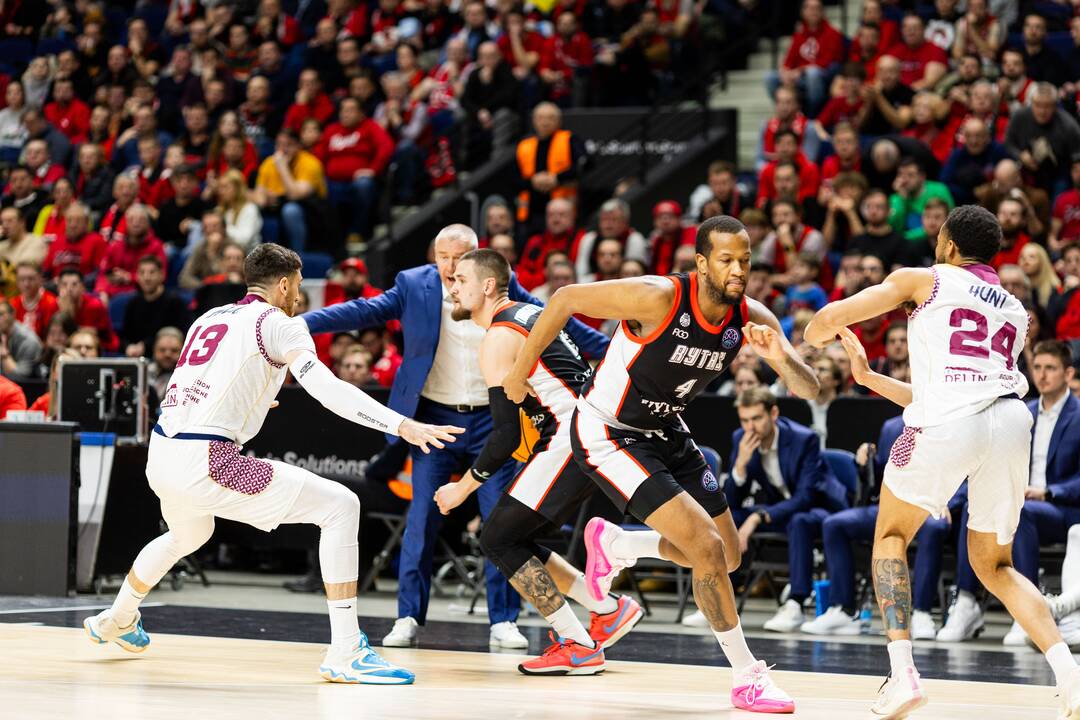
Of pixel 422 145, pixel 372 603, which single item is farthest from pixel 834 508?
pixel 422 145

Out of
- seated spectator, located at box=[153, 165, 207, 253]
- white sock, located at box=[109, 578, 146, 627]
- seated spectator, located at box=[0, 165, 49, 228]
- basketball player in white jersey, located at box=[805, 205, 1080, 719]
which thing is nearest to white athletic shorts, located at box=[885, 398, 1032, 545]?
basketball player in white jersey, located at box=[805, 205, 1080, 719]

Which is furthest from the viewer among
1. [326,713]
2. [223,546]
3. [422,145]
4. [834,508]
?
[422,145]

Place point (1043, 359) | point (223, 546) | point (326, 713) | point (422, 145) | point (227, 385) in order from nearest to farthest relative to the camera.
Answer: point (326, 713) < point (227, 385) < point (1043, 359) < point (223, 546) < point (422, 145)

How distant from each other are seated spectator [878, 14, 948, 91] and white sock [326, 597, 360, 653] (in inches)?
360

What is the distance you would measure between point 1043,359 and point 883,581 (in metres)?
3.70

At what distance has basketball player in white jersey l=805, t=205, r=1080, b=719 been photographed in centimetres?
567

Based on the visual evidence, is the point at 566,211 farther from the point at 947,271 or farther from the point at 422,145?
the point at 947,271

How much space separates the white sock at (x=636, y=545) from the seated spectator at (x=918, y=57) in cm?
828

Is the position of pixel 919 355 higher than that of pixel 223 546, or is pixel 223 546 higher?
pixel 919 355

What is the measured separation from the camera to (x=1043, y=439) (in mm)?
9242

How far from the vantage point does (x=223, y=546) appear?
12.1 metres

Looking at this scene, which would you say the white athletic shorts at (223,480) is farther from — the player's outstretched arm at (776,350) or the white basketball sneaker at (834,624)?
the white basketball sneaker at (834,624)

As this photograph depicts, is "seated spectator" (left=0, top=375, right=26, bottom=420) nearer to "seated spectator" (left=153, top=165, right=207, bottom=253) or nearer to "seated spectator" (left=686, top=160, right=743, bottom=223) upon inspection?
"seated spectator" (left=153, top=165, right=207, bottom=253)

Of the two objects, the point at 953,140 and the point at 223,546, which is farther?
the point at 953,140
